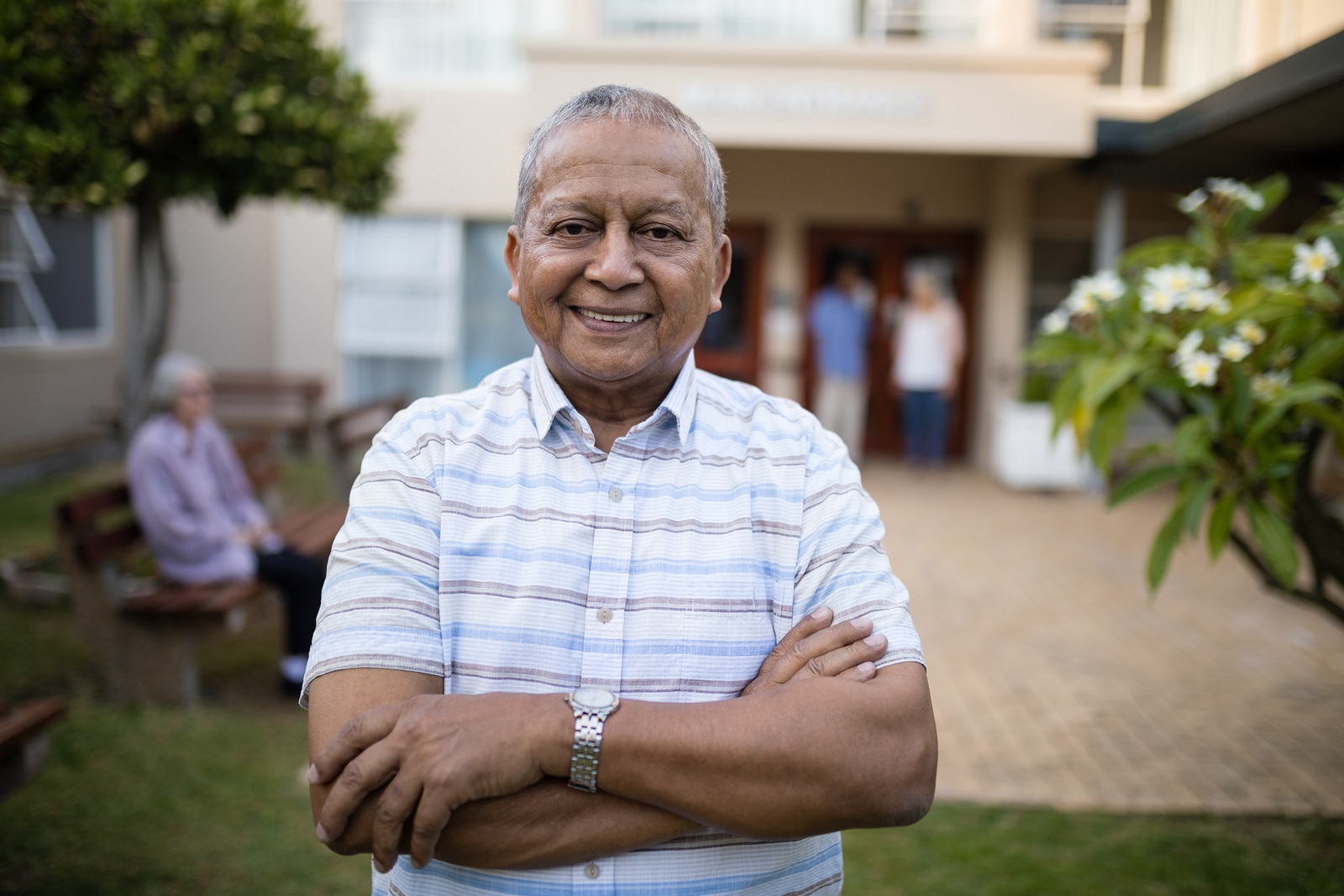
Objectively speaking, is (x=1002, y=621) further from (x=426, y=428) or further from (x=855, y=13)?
(x=855, y=13)

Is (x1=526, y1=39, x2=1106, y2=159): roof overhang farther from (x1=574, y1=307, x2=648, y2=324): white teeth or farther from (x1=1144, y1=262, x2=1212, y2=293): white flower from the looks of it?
(x1=574, y1=307, x2=648, y2=324): white teeth

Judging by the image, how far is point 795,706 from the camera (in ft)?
5.03

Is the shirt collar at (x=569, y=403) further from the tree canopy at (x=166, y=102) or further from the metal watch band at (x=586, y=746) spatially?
the tree canopy at (x=166, y=102)

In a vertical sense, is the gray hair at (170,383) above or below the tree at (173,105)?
below

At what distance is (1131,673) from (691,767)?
16.5ft

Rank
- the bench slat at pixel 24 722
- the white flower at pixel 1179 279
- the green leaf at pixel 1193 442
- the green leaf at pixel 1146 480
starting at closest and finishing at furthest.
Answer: the bench slat at pixel 24 722
the green leaf at pixel 1193 442
the green leaf at pixel 1146 480
the white flower at pixel 1179 279

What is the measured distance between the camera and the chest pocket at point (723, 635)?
5.44 feet

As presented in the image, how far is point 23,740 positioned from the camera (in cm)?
313

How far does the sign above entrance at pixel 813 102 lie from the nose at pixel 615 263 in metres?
8.72

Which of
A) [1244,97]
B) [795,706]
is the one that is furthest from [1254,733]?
[1244,97]

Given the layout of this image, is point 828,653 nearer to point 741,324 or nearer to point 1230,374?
point 1230,374

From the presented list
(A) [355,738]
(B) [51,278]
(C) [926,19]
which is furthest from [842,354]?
(A) [355,738]

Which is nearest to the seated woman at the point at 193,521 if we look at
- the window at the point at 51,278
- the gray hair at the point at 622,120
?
the gray hair at the point at 622,120

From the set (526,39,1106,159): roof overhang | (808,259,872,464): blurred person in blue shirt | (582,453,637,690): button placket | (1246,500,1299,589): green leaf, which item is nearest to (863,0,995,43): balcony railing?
(526,39,1106,159): roof overhang
